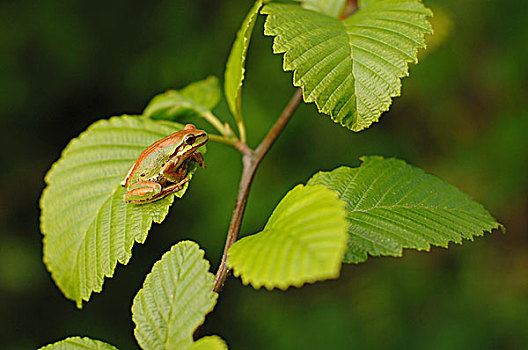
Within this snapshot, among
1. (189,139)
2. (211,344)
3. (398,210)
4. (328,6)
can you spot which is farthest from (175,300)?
(328,6)

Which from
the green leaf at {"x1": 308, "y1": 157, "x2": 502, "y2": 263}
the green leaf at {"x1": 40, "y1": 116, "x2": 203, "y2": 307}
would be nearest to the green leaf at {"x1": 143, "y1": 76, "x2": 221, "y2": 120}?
the green leaf at {"x1": 40, "y1": 116, "x2": 203, "y2": 307}

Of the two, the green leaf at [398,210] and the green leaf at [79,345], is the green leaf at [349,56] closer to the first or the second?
the green leaf at [398,210]

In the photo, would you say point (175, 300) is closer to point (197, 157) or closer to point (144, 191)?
point (144, 191)

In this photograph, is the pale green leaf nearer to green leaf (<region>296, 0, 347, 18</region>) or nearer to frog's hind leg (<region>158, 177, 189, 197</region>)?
frog's hind leg (<region>158, 177, 189, 197</region>)

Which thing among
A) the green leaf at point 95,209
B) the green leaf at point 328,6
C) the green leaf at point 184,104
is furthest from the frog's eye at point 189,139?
the green leaf at point 328,6

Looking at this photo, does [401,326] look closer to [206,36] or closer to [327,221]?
[206,36]

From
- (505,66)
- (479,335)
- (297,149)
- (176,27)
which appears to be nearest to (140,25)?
(176,27)
